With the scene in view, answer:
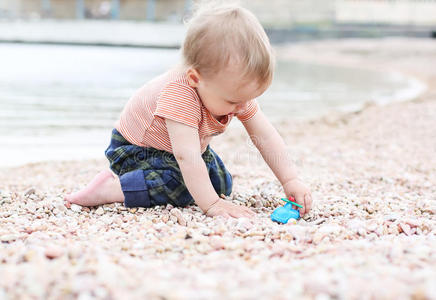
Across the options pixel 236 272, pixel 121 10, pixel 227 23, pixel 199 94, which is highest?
pixel 227 23

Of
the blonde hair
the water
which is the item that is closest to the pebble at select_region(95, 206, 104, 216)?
the blonde hair

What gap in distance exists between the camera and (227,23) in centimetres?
185

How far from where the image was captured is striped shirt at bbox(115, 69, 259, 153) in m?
2.02

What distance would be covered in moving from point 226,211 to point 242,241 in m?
0.38

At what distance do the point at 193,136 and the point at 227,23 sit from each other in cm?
45

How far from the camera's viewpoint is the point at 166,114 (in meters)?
2.00

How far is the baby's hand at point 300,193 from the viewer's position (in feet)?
7.09

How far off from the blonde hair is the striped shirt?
157 mm

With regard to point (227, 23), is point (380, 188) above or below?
below

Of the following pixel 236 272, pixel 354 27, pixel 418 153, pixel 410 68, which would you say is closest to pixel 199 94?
pixel 236 272

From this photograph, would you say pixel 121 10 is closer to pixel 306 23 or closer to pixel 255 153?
pixel 306 23

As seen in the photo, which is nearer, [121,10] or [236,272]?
[236,272]

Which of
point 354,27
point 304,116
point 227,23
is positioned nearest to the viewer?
point 227,23

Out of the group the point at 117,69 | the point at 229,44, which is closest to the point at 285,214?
the point at 229,44
